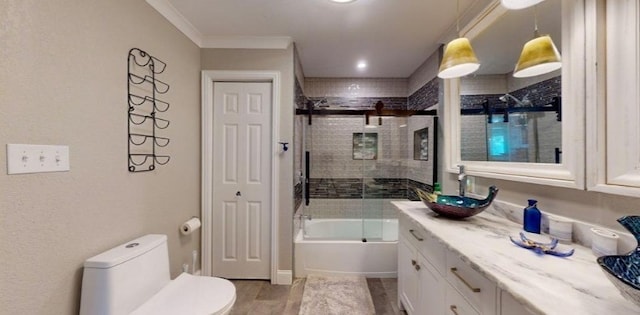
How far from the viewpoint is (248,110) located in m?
2.67

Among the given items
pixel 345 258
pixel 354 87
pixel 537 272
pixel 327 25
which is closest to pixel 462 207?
pixel 537 272

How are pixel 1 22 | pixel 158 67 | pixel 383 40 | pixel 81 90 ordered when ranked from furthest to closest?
pixel 383 40, pixel 158 67, pixel 81 90, pixel 1 22

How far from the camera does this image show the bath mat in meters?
2.15

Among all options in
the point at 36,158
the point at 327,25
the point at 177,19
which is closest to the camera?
the point at 36,158

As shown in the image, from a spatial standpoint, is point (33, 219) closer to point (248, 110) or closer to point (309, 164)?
point (248, 110)

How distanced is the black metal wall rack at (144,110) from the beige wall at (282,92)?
2.24ft

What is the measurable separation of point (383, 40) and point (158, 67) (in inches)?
77.7

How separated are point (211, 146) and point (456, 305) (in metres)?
2.37

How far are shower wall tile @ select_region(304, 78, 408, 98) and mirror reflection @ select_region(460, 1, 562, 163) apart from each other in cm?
179

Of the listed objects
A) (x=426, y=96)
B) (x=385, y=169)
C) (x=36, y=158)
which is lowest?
(x=385, y=169)

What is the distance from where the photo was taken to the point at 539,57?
128cm

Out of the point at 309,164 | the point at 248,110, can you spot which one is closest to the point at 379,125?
the point at 309,164

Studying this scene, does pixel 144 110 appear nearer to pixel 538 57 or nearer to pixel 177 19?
pixel 177 19

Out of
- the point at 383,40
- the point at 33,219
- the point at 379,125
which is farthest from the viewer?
the point at 379,125
